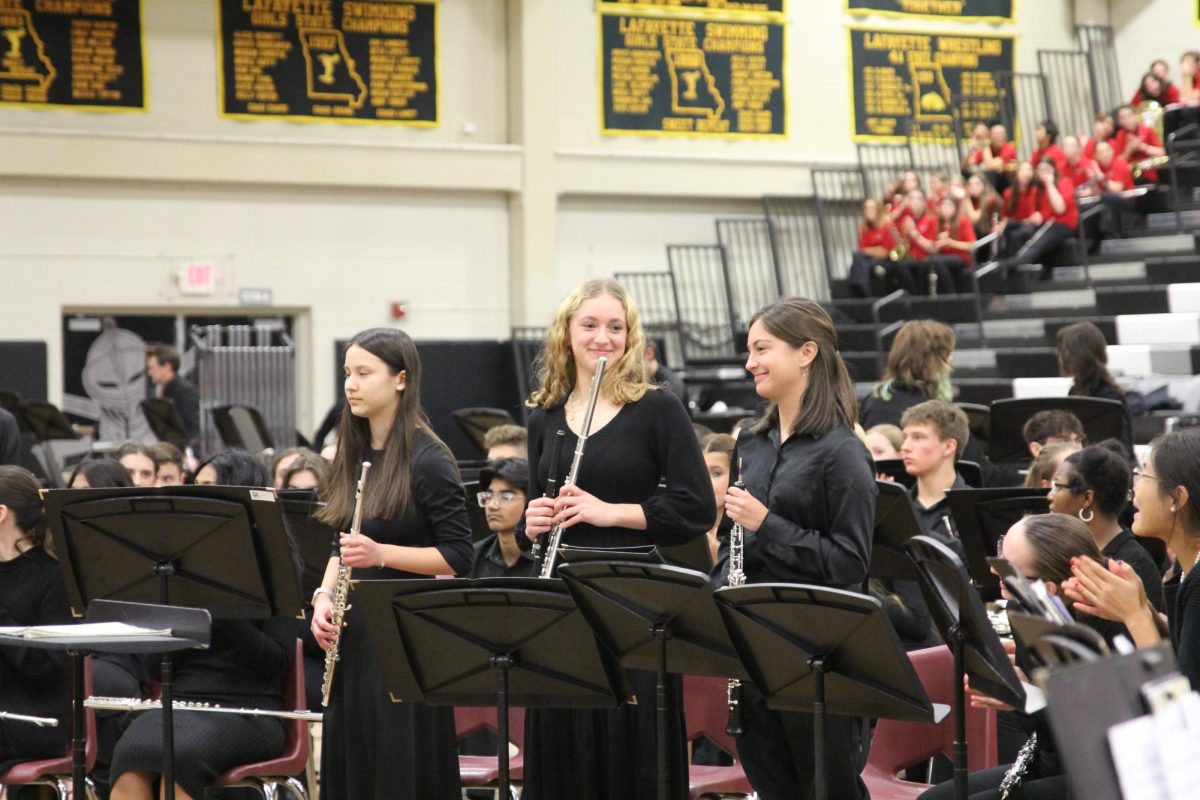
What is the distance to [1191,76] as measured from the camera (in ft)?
49.7

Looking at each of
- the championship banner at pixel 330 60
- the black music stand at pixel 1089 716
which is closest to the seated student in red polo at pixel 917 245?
the championship banner at pixel 330 60

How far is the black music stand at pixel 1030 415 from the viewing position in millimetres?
7207

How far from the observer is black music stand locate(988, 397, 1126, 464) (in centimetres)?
721

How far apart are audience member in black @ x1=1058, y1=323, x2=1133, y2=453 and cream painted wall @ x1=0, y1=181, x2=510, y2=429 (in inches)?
321

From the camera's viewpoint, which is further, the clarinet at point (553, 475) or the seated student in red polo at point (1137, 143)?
the seated student in red polo at point (1137, 143)

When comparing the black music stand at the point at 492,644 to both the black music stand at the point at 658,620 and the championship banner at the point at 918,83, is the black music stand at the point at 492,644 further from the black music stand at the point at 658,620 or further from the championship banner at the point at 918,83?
the championship banner at the point at 918,83

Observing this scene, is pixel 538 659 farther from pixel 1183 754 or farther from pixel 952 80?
pixel 952 80

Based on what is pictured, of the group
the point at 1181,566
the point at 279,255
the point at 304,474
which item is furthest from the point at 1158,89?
the point at 1181,566

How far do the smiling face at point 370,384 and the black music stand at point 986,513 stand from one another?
6.19 ft

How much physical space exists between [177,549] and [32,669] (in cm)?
96

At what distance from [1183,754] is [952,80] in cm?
1576

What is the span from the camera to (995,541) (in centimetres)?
514

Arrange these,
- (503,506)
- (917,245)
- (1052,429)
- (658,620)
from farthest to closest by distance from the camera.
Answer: (917,245), (1052,429), (503,506), (658,620)

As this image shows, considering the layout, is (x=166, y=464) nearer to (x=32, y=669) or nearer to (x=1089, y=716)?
(x=32, y=669)
